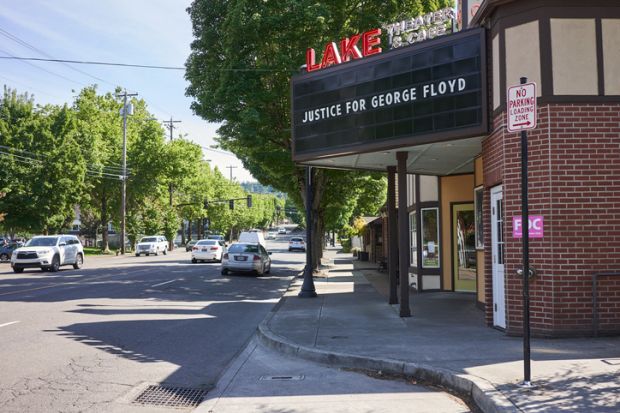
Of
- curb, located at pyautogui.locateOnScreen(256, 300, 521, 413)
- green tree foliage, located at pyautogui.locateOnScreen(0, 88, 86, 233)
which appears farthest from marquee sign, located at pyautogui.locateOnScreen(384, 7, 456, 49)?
green tree foliage, located at pyautogui.locateOnScreen(0, 88, 86, 233)

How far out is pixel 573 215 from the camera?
8.96m

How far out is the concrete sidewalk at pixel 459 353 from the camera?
5.80 m

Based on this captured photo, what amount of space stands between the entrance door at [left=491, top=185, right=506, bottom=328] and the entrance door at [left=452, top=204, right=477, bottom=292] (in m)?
5.45

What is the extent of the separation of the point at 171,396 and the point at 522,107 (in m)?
5.13

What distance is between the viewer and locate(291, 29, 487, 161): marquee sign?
10.1 meters

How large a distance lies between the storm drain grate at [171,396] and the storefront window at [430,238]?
1148cm

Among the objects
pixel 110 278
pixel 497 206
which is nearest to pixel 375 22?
pixel 497 206

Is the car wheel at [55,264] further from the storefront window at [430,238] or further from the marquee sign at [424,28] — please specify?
the marquee sign at [424,28]

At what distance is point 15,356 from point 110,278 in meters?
15.4

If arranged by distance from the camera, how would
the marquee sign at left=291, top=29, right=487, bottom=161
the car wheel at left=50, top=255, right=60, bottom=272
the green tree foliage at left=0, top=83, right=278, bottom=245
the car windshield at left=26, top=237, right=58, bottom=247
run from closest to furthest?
the marquee sign at left=291, top=29, right=487, bottom=161 < the car wheel at left=50, top=255, right=60, bottom=272 < the car windshield at left=26, top=237, right=58, bottom=247 < the green tree foliage at left=0, top=83, right=278, bottom=245

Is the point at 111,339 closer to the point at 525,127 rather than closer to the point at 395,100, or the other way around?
the point at 395,100

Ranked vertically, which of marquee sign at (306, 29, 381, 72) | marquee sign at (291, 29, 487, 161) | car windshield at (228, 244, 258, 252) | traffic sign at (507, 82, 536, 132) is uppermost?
marquee sign at (306, 29, 381, 72)

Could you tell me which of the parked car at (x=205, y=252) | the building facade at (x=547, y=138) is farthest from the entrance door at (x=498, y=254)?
the parked car at (x=205, y=252)

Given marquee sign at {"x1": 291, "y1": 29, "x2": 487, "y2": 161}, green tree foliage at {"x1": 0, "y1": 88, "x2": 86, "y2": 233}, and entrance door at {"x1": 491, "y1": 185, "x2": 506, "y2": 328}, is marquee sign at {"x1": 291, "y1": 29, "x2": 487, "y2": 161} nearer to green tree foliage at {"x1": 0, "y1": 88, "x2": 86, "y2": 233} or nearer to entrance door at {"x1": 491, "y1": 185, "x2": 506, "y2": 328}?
entrance door at {"x1": 491, "y1": 185, "x2": 506, "y2": 328}
